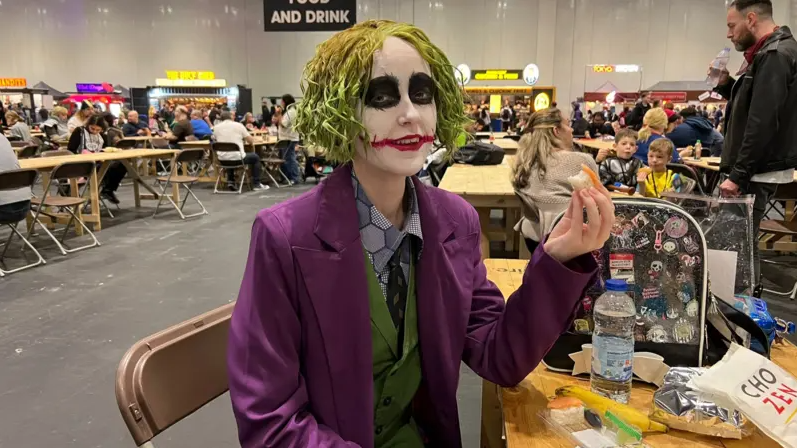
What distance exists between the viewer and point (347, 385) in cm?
99

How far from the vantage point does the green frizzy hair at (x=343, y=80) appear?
982mm

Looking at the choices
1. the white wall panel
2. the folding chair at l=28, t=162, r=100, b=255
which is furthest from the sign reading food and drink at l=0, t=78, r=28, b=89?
the folding chair at l=28, t=162, r=100, b=255

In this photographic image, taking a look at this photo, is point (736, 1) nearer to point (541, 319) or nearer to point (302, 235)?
point (541, 319)

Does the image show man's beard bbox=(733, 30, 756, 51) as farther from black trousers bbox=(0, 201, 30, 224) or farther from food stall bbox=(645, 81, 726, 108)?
food stall bbox=(645, 81, 726, 108)

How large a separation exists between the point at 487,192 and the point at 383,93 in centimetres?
258

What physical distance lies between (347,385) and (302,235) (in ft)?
0.90

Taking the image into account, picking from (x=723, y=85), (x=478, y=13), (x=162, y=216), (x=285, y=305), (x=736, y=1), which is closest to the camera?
(x=285, y=305)

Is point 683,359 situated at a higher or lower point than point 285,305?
lower

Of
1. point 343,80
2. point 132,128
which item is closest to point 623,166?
point 343,80

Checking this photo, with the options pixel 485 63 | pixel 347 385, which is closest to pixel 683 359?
pixel 347 385

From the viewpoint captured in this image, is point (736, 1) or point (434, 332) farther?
point (736, 1)

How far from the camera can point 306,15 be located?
7.33 m

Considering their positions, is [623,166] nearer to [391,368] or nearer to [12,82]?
[391,368]

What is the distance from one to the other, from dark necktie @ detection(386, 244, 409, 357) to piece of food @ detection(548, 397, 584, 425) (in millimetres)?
297
